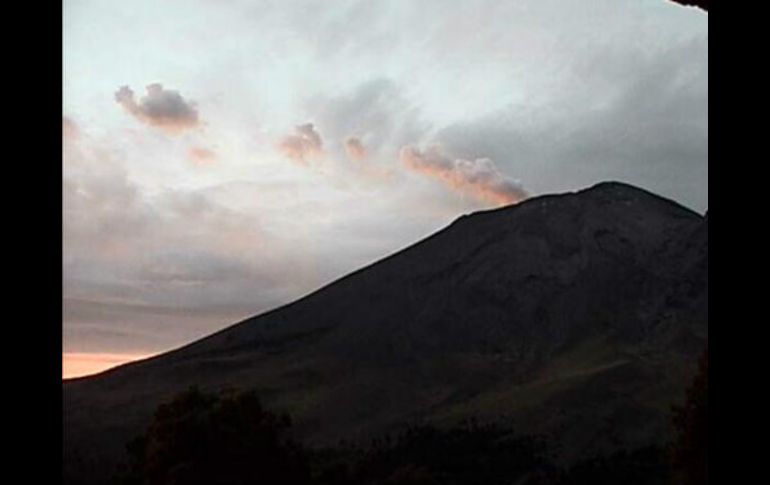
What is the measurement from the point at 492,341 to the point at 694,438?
2784 inches

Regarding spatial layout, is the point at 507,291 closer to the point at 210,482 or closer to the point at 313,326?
the point at 313,326

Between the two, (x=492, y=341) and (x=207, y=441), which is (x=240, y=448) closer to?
(x=207, y=441)

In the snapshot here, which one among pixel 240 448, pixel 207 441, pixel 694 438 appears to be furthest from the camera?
pixel 240 448

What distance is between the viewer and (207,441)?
32250mm

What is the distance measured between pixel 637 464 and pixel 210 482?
39555mm

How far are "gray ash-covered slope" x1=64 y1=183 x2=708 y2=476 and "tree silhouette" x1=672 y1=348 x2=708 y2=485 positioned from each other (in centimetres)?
4329

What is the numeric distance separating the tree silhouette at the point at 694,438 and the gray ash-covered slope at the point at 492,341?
142 ft

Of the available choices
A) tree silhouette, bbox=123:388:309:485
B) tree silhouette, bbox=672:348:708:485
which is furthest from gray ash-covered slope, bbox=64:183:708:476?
tree silhouette, bbox=672:348:708:485

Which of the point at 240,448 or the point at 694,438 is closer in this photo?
the point at 694,438

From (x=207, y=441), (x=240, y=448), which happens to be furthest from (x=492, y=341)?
(x=207, y=441)

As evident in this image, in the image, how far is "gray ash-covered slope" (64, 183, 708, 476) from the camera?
77250 mm

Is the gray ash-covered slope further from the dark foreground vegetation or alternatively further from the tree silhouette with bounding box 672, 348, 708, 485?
the tree silhouette with bounding box 672, 348, 708, 485

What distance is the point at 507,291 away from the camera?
10100cm
